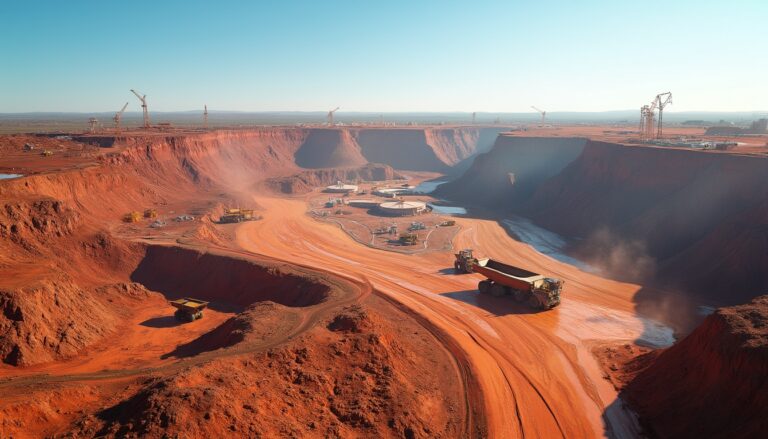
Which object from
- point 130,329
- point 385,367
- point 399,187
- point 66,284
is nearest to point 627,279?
point 385,367

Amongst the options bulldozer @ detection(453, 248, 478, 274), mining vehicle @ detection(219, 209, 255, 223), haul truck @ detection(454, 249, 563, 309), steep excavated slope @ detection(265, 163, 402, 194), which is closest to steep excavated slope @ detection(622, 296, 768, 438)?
haul truck @ detection(454, 249, 563, 309)

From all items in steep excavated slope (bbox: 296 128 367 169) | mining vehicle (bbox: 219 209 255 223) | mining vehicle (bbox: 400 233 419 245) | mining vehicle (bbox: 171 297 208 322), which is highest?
steep excavated slope (bbox: 296 128 367 169)

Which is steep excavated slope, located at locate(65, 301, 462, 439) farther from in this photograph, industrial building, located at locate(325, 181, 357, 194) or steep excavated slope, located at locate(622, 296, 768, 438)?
industrial building, located at locate(325, 181, 357, 194)

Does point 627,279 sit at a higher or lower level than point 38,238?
lower

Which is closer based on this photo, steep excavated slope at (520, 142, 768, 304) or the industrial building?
steep excavated slope at (520, 142, 768, 304)

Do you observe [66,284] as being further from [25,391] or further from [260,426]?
[260,426]

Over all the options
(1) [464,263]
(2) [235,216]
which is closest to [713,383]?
(1) [464,263]
